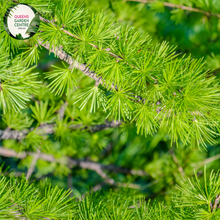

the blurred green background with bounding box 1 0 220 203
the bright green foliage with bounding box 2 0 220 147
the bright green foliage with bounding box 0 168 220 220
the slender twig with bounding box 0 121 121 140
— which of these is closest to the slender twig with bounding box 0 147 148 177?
the blurred green background with bounding box 1 0 220 203

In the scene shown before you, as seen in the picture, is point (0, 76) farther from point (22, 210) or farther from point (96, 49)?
point (22, 210)

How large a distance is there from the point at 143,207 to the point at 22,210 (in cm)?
28

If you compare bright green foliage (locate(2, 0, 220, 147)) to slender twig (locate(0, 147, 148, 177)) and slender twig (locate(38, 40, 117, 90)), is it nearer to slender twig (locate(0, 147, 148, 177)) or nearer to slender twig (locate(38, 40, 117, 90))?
slender twig (locate(38, 40, 117, 90))

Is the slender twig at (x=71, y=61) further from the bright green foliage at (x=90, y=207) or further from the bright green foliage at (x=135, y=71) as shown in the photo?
the bright green foliage at (x=90, y=207)

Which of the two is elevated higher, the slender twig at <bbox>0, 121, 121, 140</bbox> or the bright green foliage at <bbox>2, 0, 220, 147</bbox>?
the bright green foliage at <bbox>2, 0, 220, 147</bbox>

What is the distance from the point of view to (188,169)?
2.64 feet

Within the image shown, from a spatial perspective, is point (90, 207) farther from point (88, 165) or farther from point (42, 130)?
point (88, 165)

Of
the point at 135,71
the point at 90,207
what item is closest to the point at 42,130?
the point at 90,207

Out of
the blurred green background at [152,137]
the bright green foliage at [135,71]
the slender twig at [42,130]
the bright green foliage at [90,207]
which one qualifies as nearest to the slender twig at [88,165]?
the blurred green background at [152,137]

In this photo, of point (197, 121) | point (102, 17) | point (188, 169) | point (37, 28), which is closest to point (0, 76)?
point (37, 28)

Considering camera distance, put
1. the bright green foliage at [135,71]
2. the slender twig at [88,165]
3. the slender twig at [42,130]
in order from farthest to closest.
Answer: the slender twig at [88,165], the slender twig at [42,130], the bright green foliage at [135,71]

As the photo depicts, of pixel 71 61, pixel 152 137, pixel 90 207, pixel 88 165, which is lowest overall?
pixel 88 165

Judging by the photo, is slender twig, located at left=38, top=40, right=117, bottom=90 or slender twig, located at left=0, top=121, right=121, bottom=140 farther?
slender twig, located at left=0, top=121, right=121, bottom=140

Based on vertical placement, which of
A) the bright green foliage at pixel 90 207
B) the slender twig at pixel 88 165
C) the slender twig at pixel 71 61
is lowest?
the slender twig at pixel 88 165
